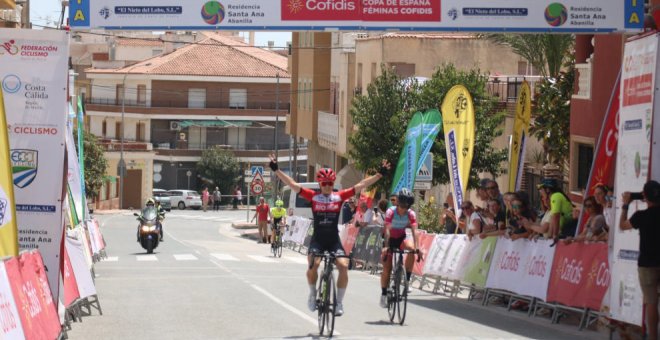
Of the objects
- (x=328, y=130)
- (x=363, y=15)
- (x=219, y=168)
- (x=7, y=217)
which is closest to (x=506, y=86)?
(x=328, y=130)

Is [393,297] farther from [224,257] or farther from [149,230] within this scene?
[149,230]

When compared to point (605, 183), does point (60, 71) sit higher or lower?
higher

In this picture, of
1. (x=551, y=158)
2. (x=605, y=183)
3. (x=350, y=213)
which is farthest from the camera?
(x=350, y=213)

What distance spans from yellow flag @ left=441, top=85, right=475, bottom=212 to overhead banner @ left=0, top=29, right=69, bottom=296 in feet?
39.8

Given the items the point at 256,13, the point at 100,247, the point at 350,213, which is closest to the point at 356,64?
the point at 350,213

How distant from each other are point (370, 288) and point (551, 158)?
1353 centimetres

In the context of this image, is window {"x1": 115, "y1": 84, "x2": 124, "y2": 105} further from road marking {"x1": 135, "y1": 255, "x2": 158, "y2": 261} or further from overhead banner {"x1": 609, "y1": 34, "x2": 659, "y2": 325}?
overhead banner {"x1": 609, "y1": 34, "x2": 659, "y2": 325}

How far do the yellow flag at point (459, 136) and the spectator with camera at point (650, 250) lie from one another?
1228 cm

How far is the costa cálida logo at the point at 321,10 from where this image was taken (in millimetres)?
19484

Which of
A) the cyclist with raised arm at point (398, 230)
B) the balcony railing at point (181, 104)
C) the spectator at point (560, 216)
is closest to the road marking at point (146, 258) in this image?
the spectator at point (560, 216)

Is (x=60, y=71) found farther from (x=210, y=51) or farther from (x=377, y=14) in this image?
(x=210, y=51)

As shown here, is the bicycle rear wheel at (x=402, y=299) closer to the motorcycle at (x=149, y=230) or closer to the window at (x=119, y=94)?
the motorcycle at (x=149, y=230)

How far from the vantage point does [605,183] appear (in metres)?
18.2

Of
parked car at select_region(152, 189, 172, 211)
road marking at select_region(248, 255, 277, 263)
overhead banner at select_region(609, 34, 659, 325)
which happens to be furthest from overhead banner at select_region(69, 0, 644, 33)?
parked car at select_region(152, 189, 172, 211)
